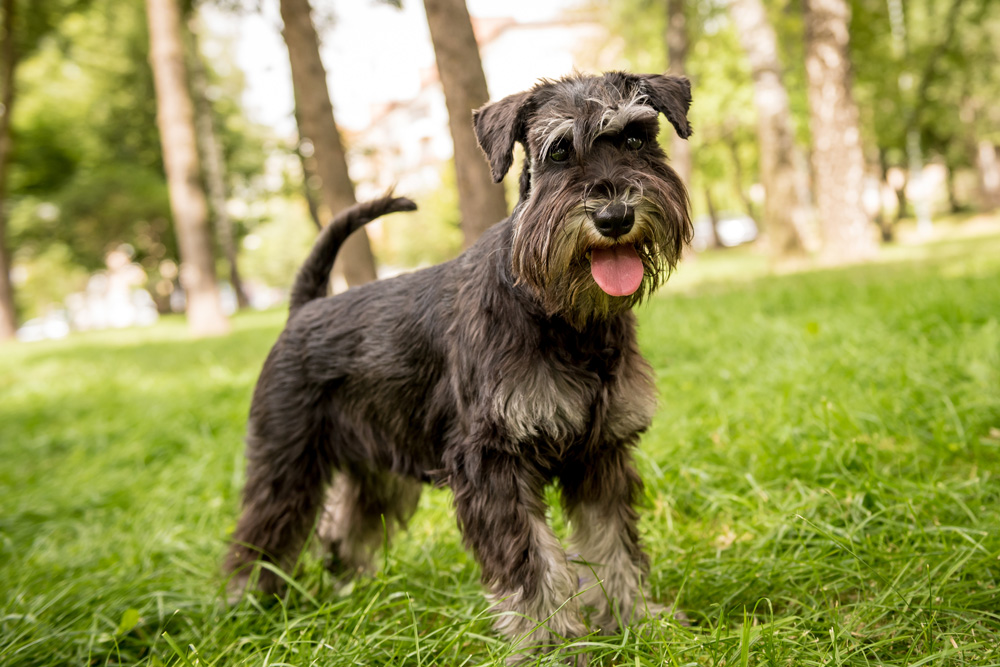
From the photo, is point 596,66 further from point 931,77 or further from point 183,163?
point 931,77

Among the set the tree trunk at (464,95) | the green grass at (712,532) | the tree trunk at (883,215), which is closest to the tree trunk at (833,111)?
the green grass at (712,532)

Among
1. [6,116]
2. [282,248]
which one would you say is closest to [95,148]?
[6,116]

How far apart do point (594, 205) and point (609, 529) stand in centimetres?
125

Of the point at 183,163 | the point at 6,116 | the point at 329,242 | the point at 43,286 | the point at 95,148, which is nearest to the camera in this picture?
the point at 329,242

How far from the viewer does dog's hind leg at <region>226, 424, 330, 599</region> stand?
3145 millimetres

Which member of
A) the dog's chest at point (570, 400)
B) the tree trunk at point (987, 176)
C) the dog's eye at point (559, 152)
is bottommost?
the tree trunk at point (987, 176)

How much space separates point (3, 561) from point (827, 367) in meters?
5.19

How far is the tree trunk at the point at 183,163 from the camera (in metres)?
15.0

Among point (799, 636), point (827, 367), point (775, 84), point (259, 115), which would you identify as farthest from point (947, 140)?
point (799, 636)

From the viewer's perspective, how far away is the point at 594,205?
2.23 meters

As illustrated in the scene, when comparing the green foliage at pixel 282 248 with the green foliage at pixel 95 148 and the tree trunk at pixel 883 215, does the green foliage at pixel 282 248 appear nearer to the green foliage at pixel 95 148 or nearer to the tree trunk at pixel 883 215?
the green foliage at pixel 95 148

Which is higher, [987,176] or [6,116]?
[6,116]

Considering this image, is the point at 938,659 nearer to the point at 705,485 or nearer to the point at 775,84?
the point at 705,485

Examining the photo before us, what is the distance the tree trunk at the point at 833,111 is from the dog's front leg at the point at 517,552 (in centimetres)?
1205
